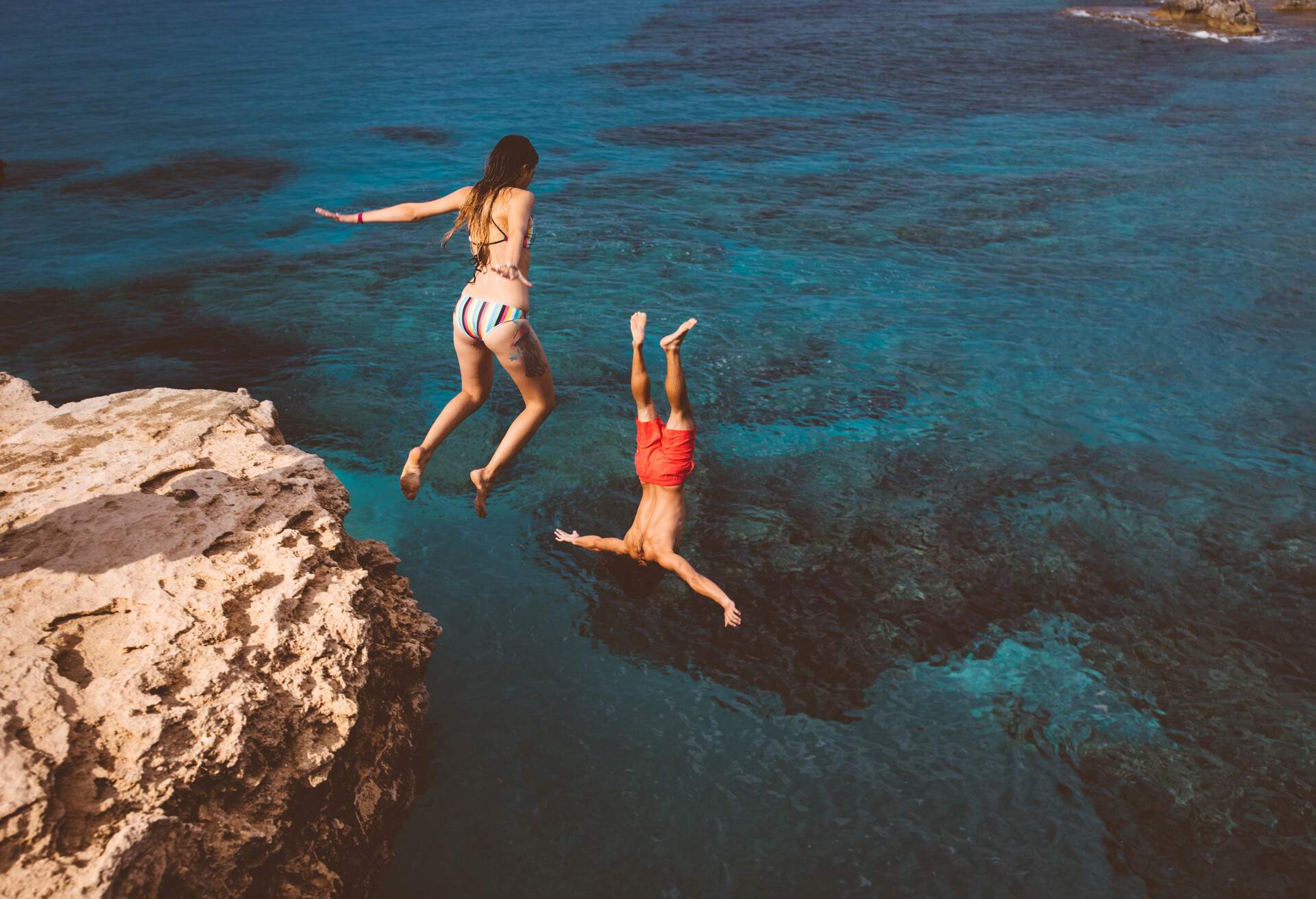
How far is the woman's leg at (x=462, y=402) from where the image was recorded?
6172 mm

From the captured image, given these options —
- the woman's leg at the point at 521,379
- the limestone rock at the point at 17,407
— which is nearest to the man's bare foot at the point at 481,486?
the woman's leg at the point at 521,379

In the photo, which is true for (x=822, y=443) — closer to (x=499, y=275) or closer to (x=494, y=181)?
(x=499, y=275)

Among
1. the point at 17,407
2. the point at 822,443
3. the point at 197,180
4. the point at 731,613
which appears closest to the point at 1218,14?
the point at 822,443

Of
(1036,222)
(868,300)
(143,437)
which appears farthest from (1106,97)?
(143,437)

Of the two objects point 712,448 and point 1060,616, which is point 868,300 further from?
point 1060,616

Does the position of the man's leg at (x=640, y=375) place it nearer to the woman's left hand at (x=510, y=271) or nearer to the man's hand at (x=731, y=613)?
the woman's left hand at (x=510, y=271)

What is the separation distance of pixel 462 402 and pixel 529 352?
0.85m

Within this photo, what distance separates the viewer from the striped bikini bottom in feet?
19.1

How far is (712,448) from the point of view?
10.5m

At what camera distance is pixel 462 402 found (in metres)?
6.59

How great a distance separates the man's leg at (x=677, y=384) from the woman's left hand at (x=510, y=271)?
97 cm

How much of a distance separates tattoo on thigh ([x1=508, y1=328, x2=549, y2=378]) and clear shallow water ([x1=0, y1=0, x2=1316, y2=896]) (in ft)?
7.03

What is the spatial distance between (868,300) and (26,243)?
15393 mm

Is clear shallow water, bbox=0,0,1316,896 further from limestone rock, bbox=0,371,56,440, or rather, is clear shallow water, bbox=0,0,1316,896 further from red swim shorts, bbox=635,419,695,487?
limestone rock, bbox=0,371,56,440
